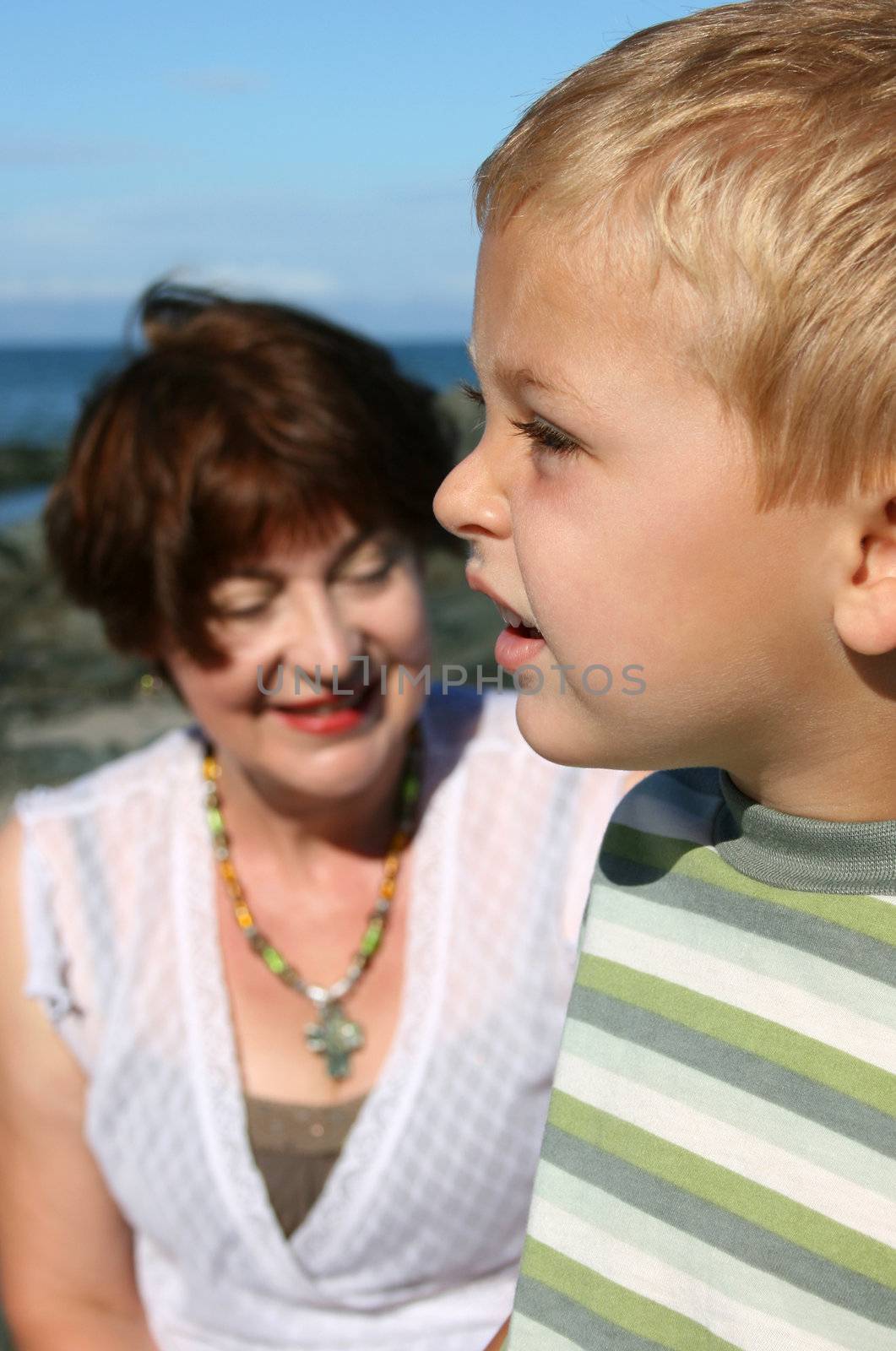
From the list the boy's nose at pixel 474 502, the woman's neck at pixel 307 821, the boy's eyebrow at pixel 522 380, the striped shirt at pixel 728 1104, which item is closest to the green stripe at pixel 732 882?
the striped shirt at pixel 728 1104

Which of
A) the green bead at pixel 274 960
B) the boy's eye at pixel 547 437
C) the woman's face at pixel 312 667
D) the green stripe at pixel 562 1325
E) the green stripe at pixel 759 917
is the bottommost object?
the green bead at pixel 274 960

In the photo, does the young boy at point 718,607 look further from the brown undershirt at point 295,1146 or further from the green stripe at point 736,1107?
the brown undershirt at point 295,1146

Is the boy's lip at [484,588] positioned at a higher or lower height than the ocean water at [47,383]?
higher

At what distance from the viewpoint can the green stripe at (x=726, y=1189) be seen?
3.77 feet

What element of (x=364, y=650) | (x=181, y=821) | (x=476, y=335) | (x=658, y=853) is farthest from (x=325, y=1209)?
(x=476, y=335)

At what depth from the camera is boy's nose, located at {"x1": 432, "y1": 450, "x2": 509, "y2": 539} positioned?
1254mm

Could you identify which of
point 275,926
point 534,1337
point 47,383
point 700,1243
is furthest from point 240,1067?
point 47,383

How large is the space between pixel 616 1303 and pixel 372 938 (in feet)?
4.86

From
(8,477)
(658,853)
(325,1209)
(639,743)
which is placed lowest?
(8,477)

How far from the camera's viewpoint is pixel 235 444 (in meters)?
2.64

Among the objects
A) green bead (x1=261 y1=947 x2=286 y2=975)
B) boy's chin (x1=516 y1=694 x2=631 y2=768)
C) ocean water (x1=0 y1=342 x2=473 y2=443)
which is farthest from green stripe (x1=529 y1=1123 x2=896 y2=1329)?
ocean water (x1=0 y1=342 x2=473 y2=443)

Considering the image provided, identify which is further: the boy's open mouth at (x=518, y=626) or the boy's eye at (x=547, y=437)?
the boy's open mouth at (x=518, y=626)

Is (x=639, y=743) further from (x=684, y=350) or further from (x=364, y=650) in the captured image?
(x=364, y=650)

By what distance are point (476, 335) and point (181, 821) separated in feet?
5.79
